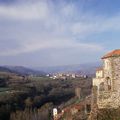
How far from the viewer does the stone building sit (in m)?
20.7

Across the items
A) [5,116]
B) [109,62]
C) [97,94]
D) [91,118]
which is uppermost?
[109,62]

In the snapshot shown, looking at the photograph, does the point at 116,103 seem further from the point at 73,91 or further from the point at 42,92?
the point at 73,91

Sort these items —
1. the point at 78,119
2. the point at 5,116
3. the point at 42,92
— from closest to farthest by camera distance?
the point at 78,119, the point at 5,116, the point at 42,92

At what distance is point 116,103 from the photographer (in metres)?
20.7

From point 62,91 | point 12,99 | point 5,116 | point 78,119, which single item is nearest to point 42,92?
point 62,91

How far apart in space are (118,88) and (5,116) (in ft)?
155

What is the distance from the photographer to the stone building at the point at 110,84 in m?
20.7

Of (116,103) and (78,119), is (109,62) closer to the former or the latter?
(116,103)

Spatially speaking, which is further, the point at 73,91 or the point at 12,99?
the point at 73,91

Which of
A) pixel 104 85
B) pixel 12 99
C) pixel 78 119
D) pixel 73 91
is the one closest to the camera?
pixel 104 85

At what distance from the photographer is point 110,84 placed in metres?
21.1

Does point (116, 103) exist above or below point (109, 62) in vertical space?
below

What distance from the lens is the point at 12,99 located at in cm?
7644

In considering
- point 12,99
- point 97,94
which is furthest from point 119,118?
→ point 12,99
